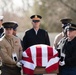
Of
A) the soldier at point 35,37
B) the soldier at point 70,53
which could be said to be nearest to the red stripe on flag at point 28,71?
the soldier at point 70,53

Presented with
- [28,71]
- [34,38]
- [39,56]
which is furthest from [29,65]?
[34,38]

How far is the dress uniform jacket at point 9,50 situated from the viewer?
827 cm

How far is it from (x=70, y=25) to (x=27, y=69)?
1.33 m

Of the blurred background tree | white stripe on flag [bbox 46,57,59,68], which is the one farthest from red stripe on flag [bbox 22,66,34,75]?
the blurred background tree

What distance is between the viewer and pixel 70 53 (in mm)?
8344

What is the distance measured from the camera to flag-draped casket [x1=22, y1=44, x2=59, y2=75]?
8.25 m

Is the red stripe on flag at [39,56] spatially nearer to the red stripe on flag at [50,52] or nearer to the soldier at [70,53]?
the red stripe on flag at [50,52]

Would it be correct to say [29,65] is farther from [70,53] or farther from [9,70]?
[70,53]

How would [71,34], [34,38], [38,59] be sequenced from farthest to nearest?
[34,38] → [71,34] → [38,59]

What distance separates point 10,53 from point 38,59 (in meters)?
0.60

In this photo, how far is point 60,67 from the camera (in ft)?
28.0

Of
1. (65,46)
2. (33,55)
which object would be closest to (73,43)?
(65,46)

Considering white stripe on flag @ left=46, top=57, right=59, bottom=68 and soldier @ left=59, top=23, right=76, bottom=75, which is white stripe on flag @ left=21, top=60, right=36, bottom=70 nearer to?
white stripe on flag @ left=46, top=57, right=59, bottom=68

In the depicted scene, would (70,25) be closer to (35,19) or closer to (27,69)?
(27,69)
